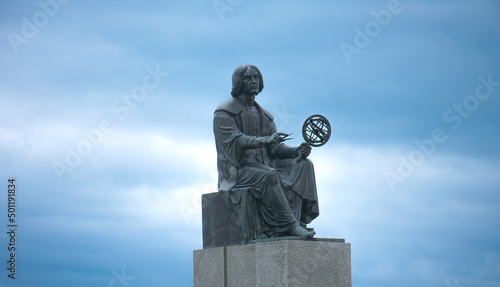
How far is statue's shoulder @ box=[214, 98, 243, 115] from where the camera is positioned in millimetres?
14570

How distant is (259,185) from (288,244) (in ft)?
4.64

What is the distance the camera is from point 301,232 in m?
13.3

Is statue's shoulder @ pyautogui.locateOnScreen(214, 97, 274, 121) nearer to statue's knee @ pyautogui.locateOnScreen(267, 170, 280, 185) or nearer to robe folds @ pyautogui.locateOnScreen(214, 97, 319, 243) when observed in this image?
robe folds @ pyautogui.locateOnScreen(214, 97, 319, 243)

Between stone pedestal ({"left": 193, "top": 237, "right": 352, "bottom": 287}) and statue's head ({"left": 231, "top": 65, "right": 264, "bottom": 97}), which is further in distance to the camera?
statue's head ({"left": 231, "top": 65, "right": 264, "bottom": 97})

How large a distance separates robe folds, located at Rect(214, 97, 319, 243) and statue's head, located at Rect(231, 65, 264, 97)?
23cm

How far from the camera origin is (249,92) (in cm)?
1473

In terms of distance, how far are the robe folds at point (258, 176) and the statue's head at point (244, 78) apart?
23 cm

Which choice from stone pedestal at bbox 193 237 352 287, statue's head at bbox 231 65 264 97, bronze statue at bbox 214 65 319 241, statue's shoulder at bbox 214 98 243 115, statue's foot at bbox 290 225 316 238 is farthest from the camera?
statue's head at bbox 231 65 264 97

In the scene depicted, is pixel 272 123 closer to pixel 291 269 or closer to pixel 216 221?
pixel 216 221

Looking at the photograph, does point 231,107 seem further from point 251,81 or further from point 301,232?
point 301,232

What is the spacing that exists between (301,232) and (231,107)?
9.19ft

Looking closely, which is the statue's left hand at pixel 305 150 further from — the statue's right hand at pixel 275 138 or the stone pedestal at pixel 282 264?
the stone pedestal at pixel 282 264

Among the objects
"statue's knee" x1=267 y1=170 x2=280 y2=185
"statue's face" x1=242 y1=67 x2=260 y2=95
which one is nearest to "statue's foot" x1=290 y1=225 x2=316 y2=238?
"statue's knee" x1=267 y1=170 x2=280 y2=185

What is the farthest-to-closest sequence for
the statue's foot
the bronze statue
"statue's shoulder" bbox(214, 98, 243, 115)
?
"statue's shoulder" bbox(214, 98, 243, 115) < the bronze statue < the statue's foot
